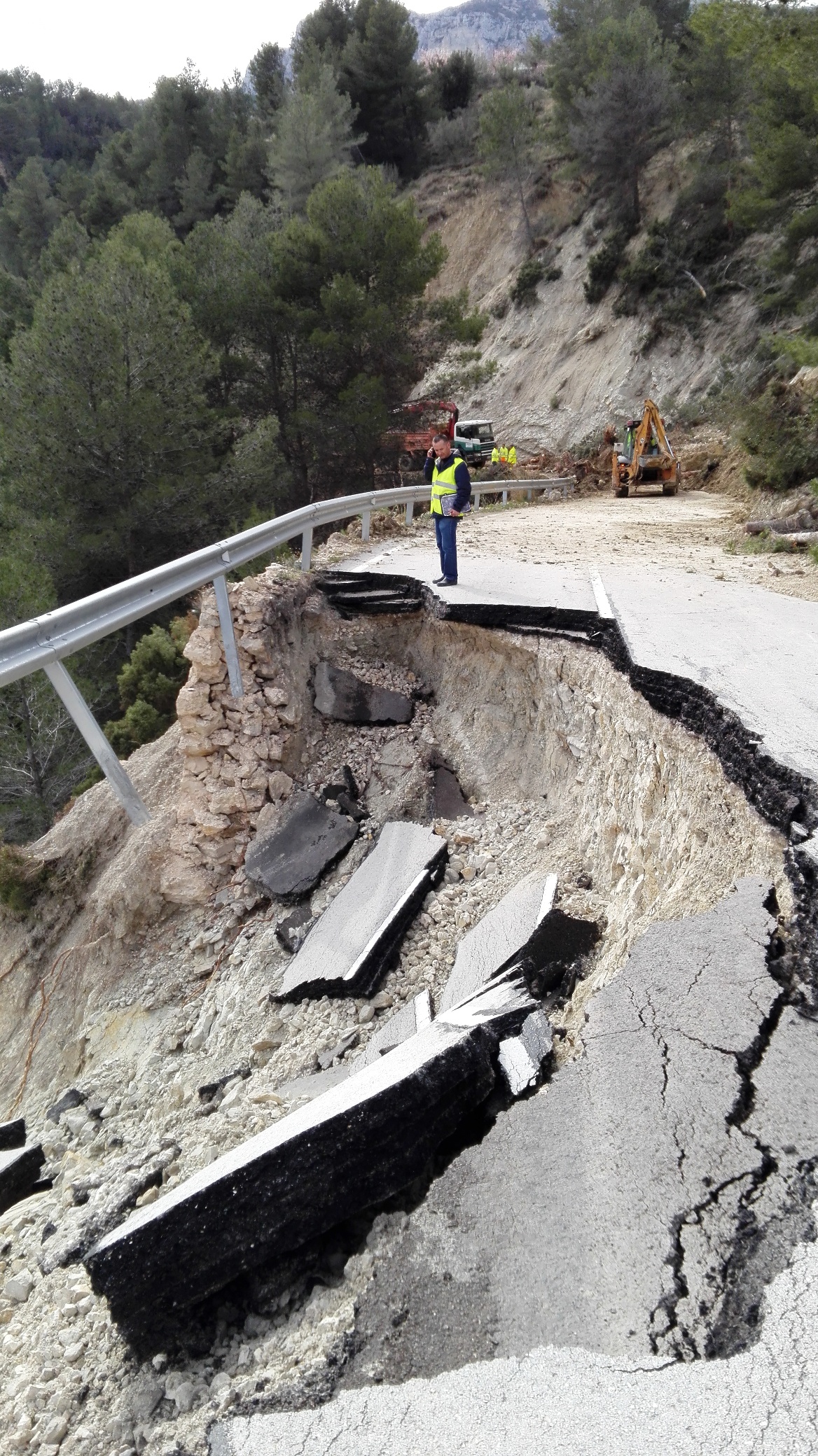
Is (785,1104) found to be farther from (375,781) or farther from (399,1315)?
(375,781)

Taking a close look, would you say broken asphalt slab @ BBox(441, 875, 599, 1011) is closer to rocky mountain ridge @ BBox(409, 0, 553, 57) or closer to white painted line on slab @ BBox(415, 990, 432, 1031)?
white painted line on slab @ BBox(415, 990, 432, 1031)

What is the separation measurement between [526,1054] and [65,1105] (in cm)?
380

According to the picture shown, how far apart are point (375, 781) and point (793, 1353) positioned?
5489mm

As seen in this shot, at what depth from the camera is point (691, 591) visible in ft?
24.5

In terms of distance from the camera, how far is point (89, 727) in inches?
190

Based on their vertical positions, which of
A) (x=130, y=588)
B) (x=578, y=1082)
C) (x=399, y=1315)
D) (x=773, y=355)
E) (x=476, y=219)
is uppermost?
(x=476, y=219)

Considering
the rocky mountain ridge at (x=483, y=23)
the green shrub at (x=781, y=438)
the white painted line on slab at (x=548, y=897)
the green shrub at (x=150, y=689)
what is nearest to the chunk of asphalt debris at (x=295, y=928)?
the white painted line on slab at (x=548, y=897)

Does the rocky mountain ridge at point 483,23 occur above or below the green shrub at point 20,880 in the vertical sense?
above

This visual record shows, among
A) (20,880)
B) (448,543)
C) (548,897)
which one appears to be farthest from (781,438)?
(20,880)

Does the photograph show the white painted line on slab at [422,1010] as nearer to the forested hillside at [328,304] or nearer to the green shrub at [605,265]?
the forested hillside at [328,304]

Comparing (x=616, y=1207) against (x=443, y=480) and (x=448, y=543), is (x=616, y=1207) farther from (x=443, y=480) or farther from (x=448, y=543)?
(x=443, y=480)

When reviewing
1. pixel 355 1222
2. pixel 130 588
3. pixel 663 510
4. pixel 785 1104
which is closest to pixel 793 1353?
pixel 785 1104

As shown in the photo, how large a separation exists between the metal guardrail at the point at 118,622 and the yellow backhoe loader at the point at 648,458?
1342 centimetres

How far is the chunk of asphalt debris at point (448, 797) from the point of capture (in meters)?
6.50
